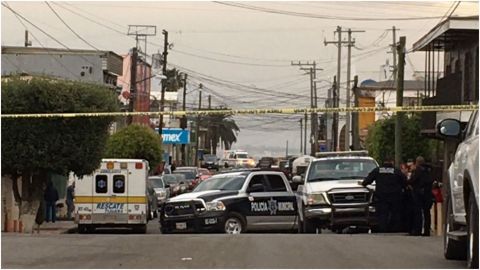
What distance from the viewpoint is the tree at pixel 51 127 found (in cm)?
2481

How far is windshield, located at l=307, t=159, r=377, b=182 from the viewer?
21.7 meters

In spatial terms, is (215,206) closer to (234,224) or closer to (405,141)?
(234,224)

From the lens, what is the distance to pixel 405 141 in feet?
162

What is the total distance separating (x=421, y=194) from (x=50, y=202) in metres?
16.5

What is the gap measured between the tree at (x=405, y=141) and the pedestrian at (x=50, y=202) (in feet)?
68.0

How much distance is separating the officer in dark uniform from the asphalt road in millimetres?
3257

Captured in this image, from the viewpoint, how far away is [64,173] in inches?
1031

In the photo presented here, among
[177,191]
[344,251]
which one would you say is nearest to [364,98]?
[177,191]

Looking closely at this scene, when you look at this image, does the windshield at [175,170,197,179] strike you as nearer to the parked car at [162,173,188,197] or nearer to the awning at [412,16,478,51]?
the parked car at [162,173,188,197]

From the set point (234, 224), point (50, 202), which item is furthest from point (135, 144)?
point (234, 224)

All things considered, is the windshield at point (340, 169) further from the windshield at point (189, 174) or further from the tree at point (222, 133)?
the tree at point (222, 133)

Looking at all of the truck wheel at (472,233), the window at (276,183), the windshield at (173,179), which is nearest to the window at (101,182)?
the window at (276,183)

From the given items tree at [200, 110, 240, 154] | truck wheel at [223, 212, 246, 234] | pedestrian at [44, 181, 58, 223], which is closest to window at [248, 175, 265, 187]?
truck wheel at [223, 212, 246, 234]

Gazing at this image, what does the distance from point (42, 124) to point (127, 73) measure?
4834 cm
